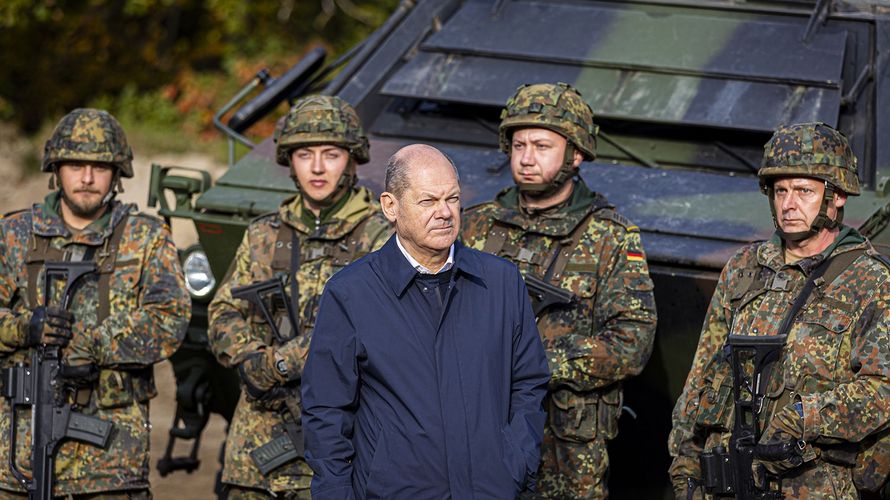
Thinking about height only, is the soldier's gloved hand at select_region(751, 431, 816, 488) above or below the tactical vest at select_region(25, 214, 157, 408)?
below

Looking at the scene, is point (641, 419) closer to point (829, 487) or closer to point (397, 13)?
point (829, 487)

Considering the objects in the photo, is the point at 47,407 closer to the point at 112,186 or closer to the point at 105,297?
the point at 105,297

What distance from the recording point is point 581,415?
5379 millimetres

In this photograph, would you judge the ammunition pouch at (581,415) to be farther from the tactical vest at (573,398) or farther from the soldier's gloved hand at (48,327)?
the soldier's gloved hand at (48,327)

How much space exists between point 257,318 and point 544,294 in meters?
1.05

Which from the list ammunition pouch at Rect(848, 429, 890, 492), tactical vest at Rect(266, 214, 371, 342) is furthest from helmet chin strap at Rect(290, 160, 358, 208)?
ammunition pouch at Rect(848, 429, 890, 492)

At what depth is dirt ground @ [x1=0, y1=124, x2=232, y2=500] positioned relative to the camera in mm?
8266

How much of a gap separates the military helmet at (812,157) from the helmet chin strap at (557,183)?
78 cm

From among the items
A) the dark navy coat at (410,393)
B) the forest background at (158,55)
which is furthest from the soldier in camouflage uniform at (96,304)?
the forest background at (158,55)

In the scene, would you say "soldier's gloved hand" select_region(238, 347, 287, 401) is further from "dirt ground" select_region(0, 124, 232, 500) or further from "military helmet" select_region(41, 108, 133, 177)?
"dirt ground" select_region(0, 124, 232, 500)

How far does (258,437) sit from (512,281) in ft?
5.29

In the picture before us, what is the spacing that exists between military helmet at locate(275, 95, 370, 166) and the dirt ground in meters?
2.72

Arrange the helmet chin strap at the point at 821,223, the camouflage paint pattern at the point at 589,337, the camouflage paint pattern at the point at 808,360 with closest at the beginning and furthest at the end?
the camouflage paint pattern at the point at 808,360
the helmet chin strap at the point at 821,223
the camouflage paint pattern at the point at 589,337

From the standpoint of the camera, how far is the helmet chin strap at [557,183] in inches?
216
